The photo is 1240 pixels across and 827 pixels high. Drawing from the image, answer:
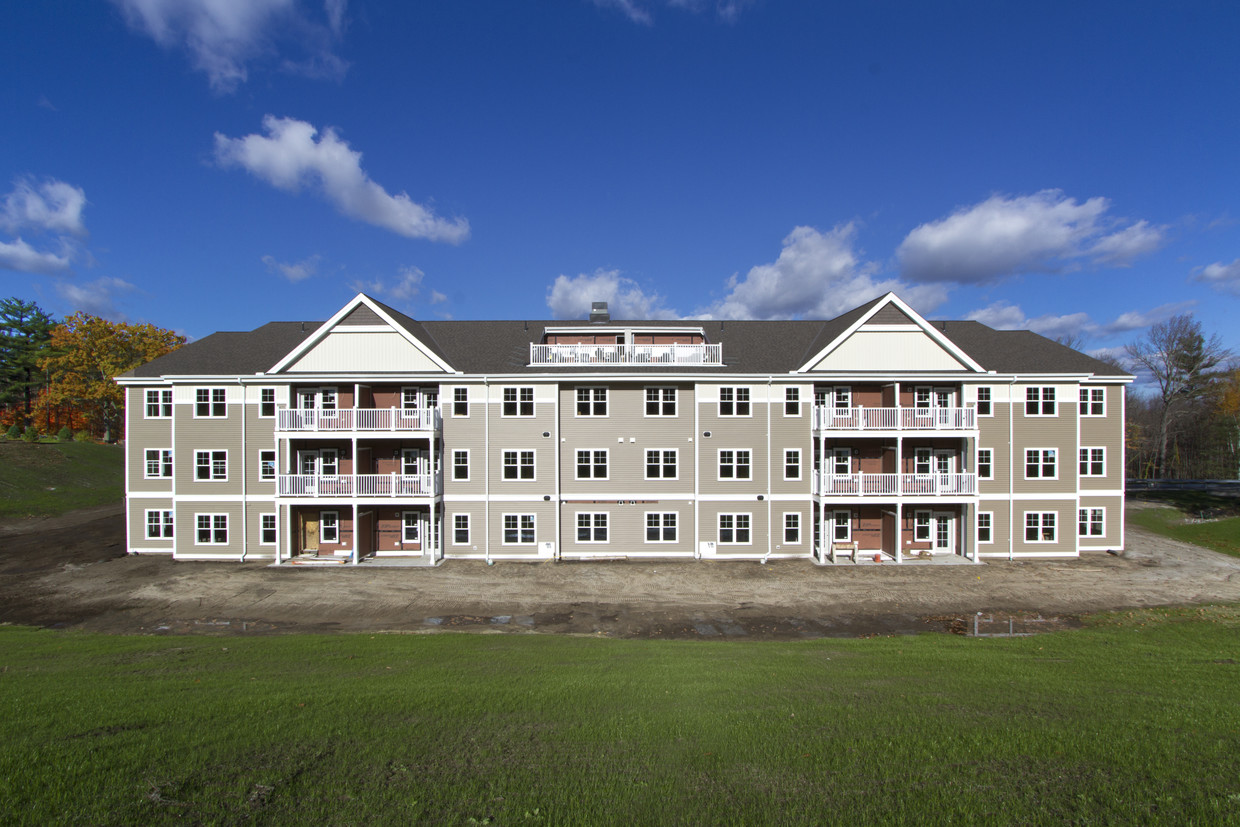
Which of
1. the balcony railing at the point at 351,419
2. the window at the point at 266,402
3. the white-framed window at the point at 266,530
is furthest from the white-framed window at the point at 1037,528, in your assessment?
the window at the point at 266,402

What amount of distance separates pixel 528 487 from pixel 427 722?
715 inches

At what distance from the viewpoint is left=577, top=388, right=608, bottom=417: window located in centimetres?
2617

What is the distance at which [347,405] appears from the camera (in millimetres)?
26625

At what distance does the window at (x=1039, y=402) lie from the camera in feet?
85.8

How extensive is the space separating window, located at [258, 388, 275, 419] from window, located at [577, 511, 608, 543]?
15236mm

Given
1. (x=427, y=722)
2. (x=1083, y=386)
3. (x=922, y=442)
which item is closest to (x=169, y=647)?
(x=427, y=722)

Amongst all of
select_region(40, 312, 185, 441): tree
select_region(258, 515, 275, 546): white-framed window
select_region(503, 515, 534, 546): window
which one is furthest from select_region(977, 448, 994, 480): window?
select_region(40, 312, 185, 441): tree

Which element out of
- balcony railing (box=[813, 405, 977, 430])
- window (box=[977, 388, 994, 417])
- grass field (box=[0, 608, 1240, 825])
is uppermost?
window (box=[977, 388, 994, 417])

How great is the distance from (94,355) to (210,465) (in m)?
47.2

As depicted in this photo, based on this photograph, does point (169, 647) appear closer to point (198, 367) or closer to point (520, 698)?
point (520, 698)

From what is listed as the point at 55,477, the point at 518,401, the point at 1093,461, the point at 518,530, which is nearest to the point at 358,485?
the point at 518,530

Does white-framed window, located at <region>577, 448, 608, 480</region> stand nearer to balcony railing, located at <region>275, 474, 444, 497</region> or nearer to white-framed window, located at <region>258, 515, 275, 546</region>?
balcony railing, located at <region>275, 474, 444, 497</region>

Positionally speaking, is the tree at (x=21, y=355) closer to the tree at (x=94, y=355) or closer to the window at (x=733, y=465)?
the tree at (x=94, y=355)

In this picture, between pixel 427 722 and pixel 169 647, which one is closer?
pixel 427 722
